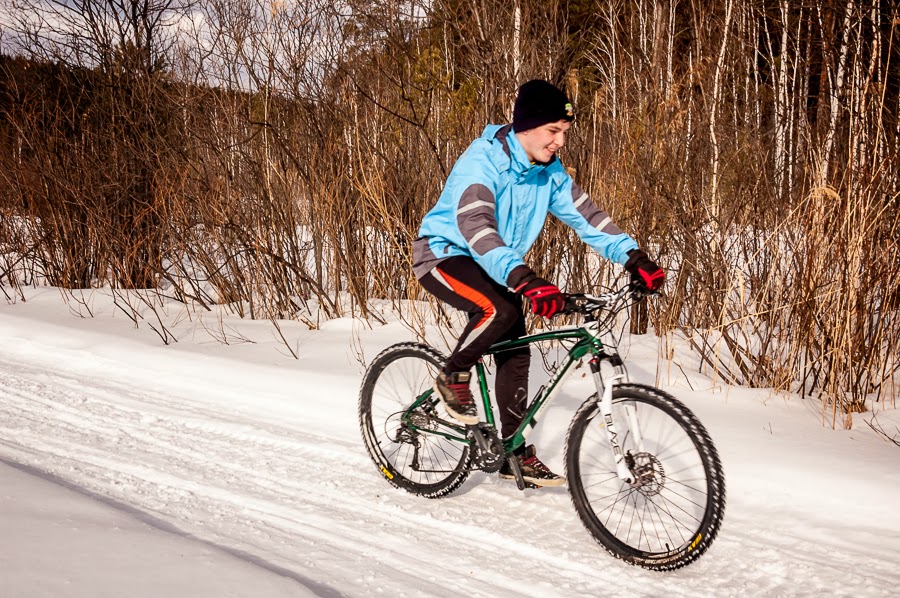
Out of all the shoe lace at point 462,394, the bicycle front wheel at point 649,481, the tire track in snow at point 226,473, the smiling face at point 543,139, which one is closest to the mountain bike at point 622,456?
the bicycle front wheel at point 649,481

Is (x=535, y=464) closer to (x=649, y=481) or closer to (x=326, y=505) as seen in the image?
(x=649, y=481)

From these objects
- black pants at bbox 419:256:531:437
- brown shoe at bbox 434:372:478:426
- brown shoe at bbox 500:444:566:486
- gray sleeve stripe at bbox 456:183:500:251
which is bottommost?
brown shoe at bbox 500:444:566:486

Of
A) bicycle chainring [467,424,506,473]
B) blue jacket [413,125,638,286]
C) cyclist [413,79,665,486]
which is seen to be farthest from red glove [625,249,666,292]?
bicycle chainring [467,424,506,473]

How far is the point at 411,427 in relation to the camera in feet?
13.9

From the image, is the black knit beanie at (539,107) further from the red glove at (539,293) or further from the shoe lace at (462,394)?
Answer: the shoe lace at (462,394)

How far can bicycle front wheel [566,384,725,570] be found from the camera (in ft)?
10.1

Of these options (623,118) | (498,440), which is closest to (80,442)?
(498,440)

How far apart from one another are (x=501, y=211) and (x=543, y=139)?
374mm

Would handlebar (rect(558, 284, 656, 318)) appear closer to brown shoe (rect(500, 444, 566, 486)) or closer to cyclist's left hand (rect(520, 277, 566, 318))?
cyclist's left hand (rect(520, 277, 566, 318))

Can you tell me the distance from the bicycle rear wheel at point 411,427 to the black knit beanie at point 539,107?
1262 mm

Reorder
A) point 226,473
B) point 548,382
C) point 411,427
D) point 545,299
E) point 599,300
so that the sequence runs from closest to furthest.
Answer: point 545,299
point 599,300
point 548,382
point 226,473
point 411,427

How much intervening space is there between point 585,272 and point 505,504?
A: 10.7 feet

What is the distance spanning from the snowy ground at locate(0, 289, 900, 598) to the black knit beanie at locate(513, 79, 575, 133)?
5.82 ft

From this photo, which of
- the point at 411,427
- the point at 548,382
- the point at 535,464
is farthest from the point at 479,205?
the point at 411,427
